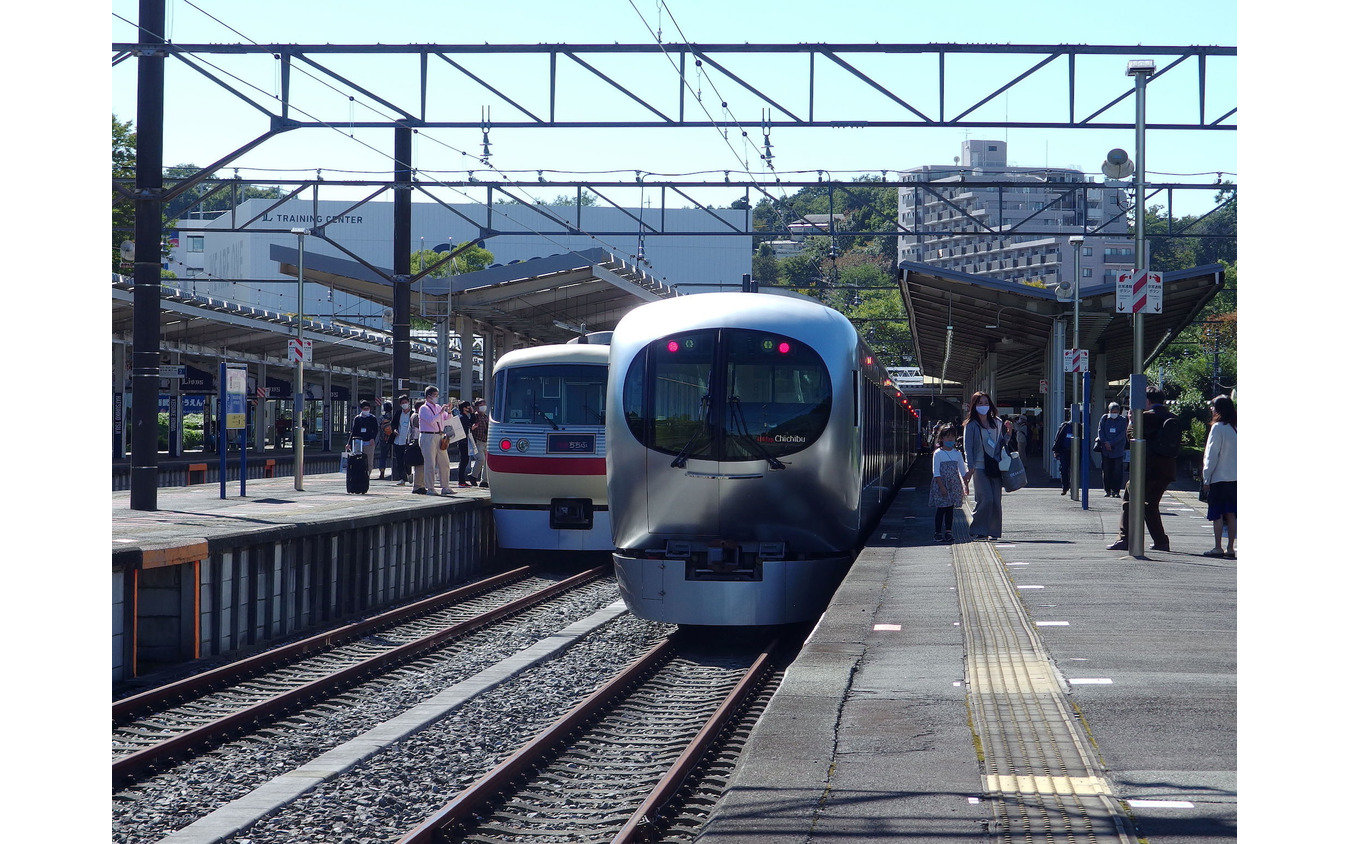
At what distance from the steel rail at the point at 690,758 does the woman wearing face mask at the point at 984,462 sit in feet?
14.7

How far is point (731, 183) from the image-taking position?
63.9 ft

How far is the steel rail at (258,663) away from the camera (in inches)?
345

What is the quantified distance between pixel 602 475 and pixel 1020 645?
357 inches

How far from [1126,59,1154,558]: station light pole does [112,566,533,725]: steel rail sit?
6.91 m

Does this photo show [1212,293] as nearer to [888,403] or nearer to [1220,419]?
[888,403]

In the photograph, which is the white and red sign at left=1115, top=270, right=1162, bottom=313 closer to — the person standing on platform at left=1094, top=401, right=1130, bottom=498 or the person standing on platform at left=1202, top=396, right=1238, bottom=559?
the person standing on platform at left=1202, top=396, right=1238, bottom=559

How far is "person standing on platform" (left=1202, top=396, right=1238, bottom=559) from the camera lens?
39.8 ft

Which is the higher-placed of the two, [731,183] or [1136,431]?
[731,183]

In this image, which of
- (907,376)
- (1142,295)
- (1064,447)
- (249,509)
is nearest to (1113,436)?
(1064,447)

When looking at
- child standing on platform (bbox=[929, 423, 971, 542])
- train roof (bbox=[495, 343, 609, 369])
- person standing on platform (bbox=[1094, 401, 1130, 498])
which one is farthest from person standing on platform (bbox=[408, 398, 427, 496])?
person standing on platform (bbox=[1094, 401, 1130, 498])

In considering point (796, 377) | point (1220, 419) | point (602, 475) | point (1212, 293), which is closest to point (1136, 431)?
point (1220, 419)

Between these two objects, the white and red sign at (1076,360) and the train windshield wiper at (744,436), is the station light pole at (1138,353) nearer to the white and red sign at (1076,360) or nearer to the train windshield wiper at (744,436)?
the train windshield wiper at (744,436)

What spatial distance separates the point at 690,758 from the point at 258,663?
14.8ft

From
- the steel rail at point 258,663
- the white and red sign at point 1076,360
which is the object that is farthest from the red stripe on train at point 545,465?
the white and red sign at point 1076,360
